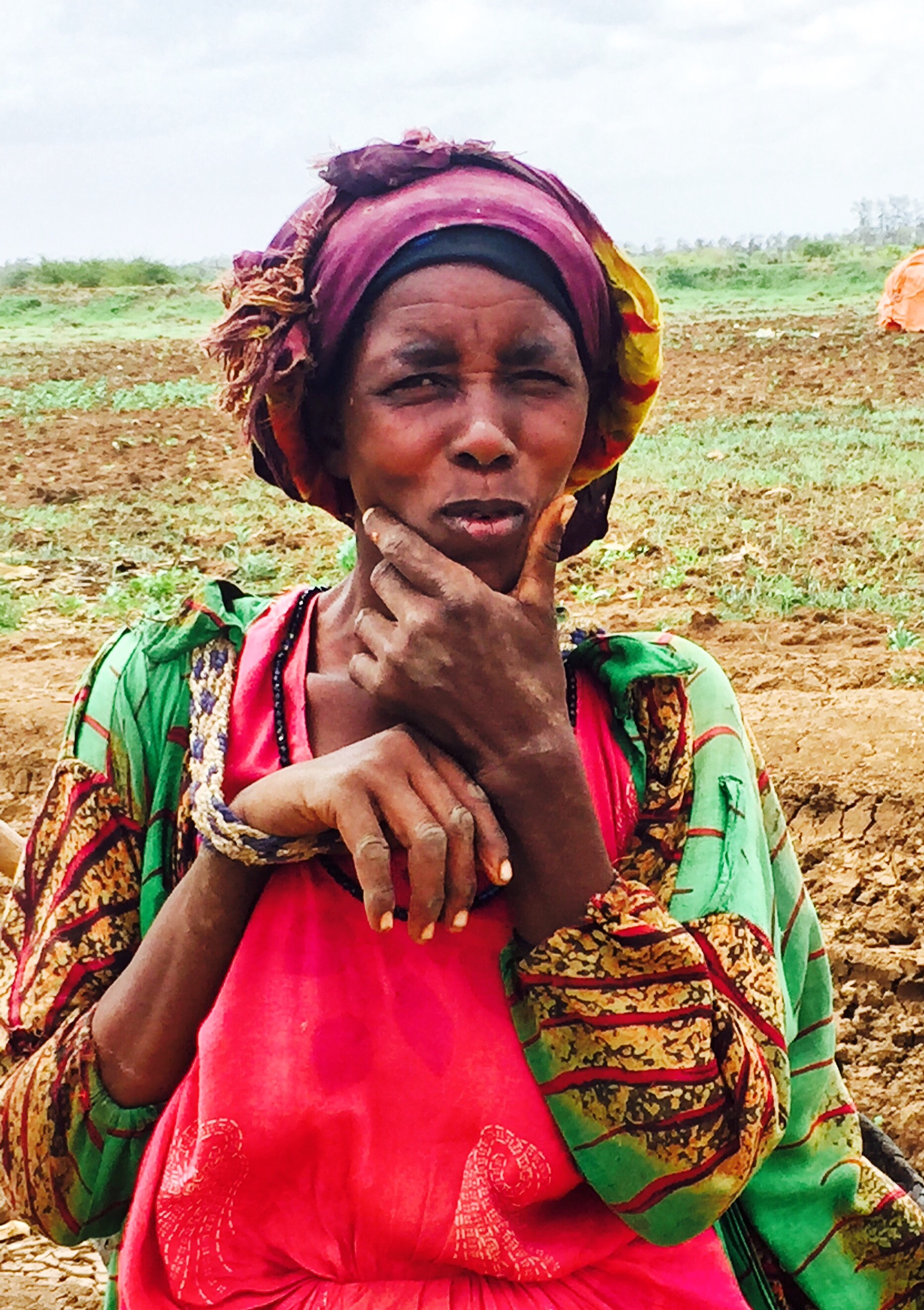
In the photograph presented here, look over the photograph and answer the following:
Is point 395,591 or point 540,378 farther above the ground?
point 540,378

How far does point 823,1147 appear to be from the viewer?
1751 millimetres

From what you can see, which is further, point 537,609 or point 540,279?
point 540,279

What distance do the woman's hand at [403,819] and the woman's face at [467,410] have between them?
0.78 ft

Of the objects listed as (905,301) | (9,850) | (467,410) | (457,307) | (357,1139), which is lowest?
(905,301)

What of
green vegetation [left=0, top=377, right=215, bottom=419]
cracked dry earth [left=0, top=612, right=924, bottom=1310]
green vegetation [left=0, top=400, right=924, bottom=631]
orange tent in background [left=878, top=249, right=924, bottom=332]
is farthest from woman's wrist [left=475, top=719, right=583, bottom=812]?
orange tent in background [left=878, top=249, right=924, bottom=332]

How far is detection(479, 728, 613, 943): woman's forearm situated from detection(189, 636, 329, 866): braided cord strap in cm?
20

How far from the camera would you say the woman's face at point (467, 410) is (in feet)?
4.97

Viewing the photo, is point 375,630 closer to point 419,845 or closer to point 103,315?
point 419,845

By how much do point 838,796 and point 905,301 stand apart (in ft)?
48.7

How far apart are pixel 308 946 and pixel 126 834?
26cm

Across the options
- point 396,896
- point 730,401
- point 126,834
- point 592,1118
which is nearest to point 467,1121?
point 592,1118

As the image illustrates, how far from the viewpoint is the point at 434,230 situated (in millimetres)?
1563

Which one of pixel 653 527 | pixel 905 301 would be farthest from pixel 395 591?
pixel 905 301

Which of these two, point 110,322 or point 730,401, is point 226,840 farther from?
point 110,322
